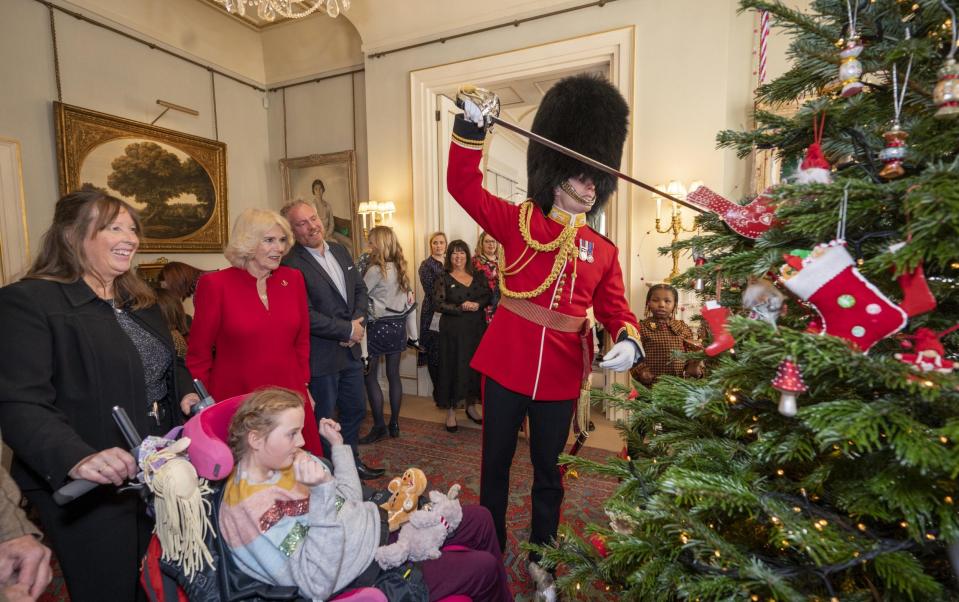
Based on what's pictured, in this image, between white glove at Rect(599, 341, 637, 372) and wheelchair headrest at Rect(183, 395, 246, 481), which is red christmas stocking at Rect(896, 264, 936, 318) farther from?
wheelchair headrest at Rect(183, 395, 246, 481)

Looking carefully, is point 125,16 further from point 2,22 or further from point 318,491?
point 318,491

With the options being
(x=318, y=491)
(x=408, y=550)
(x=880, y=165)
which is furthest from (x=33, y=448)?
(x=880, y=165)

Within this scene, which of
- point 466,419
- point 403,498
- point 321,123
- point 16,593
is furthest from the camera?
point 321,123

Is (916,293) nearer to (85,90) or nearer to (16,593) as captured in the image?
(16,593)

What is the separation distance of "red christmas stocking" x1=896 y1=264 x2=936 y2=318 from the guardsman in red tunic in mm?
947

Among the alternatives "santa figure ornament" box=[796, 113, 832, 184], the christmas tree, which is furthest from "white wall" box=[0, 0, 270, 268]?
"santa figure ornament" box=[796, 113, 832, 184]

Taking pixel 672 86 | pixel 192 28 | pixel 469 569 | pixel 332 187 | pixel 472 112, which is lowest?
pixel 469 569

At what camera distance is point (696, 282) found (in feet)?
3.31

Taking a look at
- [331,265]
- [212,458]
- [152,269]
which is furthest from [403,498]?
[152,269]

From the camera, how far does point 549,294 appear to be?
1646mm

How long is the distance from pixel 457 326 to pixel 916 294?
3219 millimetres

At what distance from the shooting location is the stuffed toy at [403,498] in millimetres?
1326

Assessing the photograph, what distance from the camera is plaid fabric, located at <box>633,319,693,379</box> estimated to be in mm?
2904

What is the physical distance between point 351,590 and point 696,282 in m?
1.14
